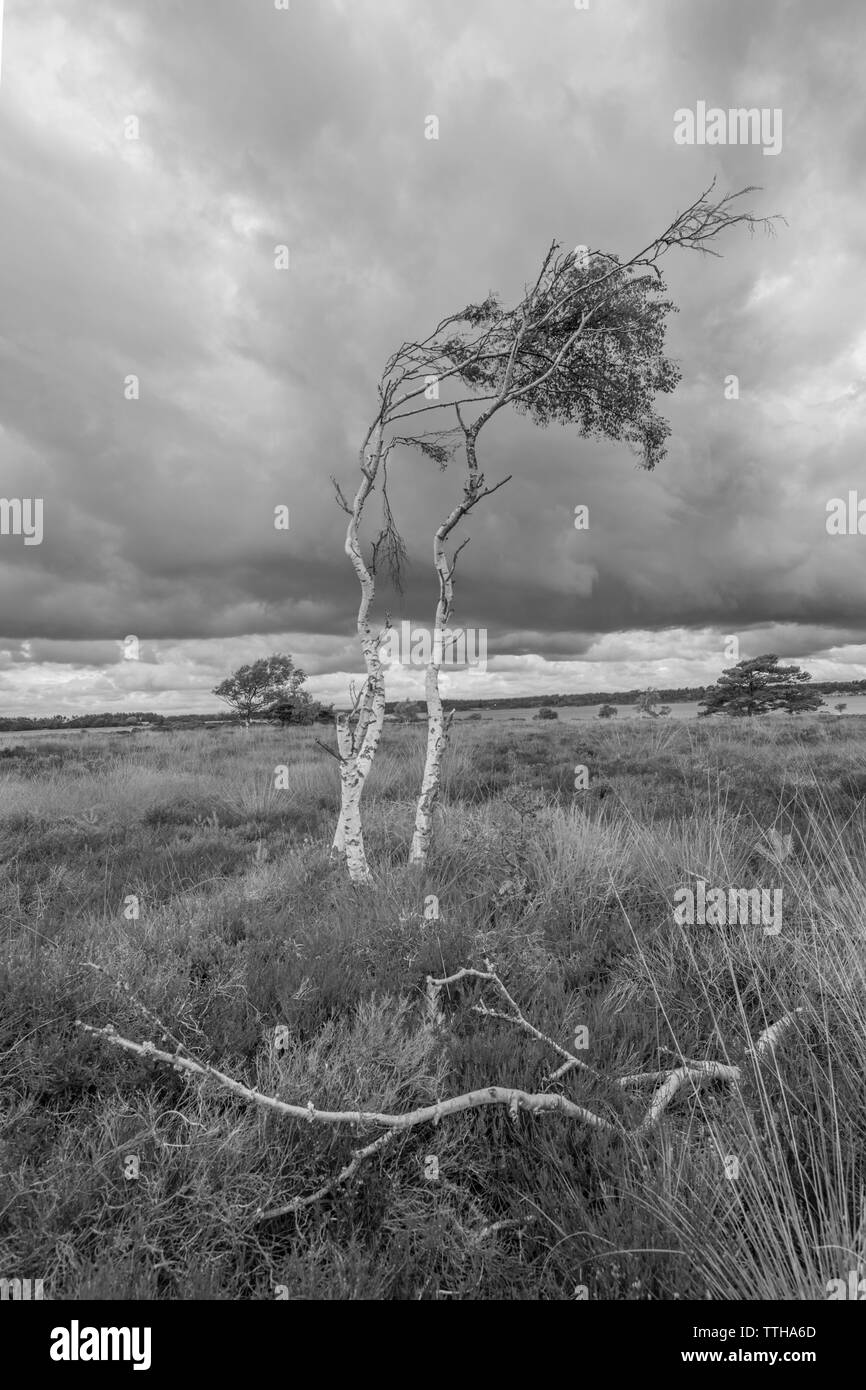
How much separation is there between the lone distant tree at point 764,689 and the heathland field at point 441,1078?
58.9 meters

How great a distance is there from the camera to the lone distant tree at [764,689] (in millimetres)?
58750

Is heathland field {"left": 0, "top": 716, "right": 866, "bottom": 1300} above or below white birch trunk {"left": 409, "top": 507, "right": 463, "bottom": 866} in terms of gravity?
below

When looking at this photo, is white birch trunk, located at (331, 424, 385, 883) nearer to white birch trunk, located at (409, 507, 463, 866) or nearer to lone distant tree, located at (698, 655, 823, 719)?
white birch trunk, located at (409, 507, 463, 866)

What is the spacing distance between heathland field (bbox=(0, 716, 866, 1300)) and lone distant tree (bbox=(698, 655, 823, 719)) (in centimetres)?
5885

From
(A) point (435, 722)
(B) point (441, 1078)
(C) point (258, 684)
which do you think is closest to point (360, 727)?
(A) point (435, 722)

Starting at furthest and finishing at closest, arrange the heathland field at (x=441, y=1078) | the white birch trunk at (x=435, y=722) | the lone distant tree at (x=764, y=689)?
the lone distant tree at (x=764, y=689), the white birch trunk at (x=435, y=722), the heathland field at (x=441, y=1078)

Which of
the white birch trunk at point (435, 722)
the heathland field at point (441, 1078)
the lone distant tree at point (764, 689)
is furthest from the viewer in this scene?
the lone distant tree at point (764, 689)

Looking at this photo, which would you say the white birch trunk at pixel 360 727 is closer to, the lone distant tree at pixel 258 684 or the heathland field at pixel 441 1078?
the heathland field at pixel 441 1078

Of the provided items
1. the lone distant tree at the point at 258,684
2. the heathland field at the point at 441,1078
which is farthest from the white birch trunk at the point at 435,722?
the lone distant tree at the point at 258,684

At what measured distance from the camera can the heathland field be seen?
2072mm

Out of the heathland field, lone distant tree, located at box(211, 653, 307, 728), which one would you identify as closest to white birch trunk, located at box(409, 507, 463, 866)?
the heathland field
